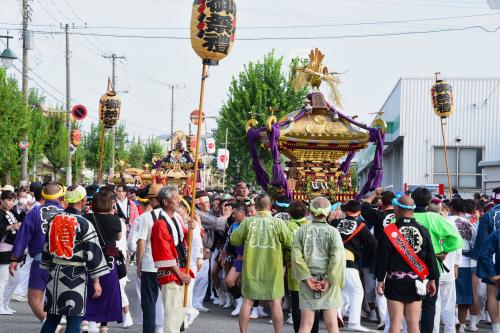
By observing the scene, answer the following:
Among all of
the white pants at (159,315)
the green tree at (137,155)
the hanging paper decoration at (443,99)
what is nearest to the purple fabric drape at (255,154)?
the hanging paper decoration at (443,99)

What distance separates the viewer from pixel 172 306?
26.9 feet

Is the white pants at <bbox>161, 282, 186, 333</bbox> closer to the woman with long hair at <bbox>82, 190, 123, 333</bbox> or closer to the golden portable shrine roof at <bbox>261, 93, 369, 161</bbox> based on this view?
the woman with long hair at <bbox>82, 190, 123, 333</bbox>

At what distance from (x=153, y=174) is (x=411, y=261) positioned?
23587mm

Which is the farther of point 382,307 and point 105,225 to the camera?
point 382,307

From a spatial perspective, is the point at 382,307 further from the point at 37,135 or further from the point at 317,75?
the point at 37,135

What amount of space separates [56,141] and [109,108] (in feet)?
126

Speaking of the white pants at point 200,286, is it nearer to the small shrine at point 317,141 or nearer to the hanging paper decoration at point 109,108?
the small shrine at point 317,141

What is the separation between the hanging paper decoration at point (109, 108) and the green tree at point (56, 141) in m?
37.8

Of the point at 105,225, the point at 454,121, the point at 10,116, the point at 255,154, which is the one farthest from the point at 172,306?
the point at 454,121

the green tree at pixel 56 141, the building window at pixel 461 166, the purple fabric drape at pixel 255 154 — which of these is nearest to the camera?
the purple fabric drape at pixel 255 154

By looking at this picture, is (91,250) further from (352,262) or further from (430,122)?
(430,122)

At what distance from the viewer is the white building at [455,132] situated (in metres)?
38.2

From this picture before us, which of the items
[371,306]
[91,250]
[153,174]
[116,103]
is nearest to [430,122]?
[153,174]

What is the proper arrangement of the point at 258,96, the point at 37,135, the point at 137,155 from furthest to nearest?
1. the point at 137,155
2. the point at 37,135
3. the point at 258,96
